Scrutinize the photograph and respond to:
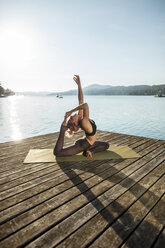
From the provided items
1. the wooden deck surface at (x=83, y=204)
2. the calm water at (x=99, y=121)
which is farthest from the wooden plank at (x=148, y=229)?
the calm water at (x=99, y=121)

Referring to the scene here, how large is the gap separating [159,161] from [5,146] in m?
3.98

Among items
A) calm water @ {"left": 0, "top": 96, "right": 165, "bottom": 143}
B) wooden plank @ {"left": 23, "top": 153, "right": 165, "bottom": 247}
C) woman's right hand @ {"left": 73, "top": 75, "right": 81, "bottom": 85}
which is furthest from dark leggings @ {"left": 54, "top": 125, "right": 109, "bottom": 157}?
calm water @ {"left": 0, "top": 96, "right": 165, "bottom": 143}

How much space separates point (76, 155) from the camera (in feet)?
13.4

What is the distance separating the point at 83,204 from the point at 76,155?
1892 millimetres

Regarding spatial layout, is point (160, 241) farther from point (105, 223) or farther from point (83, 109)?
point (83, 109)

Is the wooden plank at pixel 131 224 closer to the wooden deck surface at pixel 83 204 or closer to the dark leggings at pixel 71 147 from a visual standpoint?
the wooden deck surface at pixel 83 204

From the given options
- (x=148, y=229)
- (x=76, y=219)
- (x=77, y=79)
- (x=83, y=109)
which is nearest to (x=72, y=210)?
(x=76, y=219)

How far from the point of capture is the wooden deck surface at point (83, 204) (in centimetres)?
173

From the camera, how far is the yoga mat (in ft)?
12.5

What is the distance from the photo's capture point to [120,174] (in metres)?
3.08

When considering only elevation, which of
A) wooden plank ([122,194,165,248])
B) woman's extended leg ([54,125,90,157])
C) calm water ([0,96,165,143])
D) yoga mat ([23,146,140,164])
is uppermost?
woman's extended leg ([54,125,90,157])

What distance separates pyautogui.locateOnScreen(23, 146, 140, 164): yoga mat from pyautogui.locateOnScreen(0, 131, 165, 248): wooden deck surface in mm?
209

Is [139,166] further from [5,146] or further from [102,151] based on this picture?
[5,146]

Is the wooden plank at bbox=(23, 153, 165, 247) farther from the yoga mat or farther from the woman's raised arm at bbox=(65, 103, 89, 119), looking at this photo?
the woman's raised arm at bbox=(65, 103, 89, 119)
